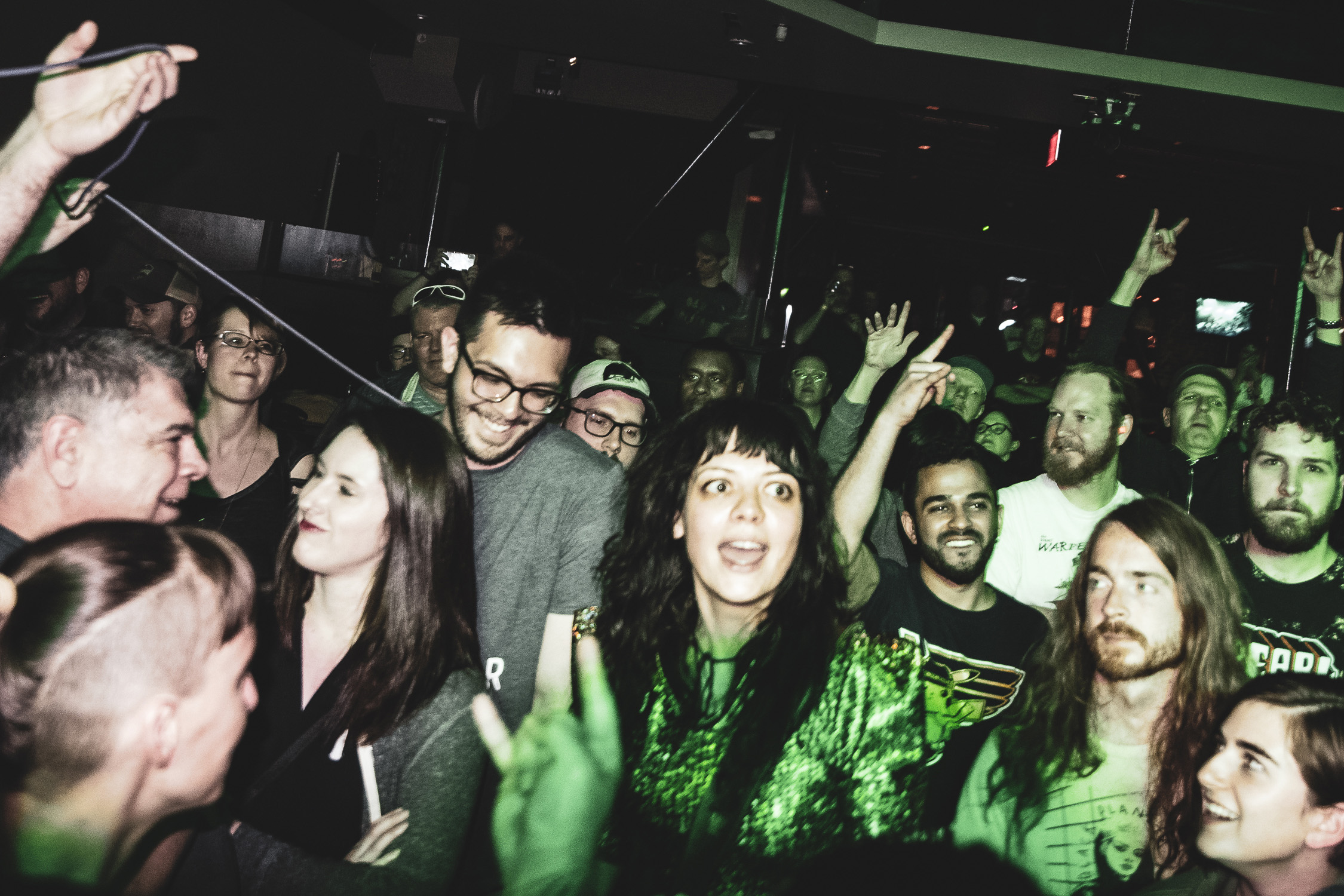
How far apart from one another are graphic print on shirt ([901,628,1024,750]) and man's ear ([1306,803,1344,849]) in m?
0.77

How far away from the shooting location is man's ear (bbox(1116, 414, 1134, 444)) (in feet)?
10.4

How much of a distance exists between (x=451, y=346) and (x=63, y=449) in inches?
36.8

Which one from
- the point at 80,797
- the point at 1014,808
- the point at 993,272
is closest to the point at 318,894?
the point at 80,797

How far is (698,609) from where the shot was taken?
2139mm

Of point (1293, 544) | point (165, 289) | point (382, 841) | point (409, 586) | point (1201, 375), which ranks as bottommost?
point (382, 841)

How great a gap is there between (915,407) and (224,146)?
5934mm

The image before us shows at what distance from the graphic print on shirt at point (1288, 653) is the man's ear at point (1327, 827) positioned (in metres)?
0.86

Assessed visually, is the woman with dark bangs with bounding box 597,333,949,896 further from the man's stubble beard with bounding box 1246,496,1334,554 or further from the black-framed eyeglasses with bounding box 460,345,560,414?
the man's stubble beard with bounding box 1246,496,1334,554

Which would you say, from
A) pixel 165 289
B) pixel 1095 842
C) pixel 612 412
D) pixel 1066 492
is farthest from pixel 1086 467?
pixel 165 289

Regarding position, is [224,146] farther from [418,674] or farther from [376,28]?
[418,674]

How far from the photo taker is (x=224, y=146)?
6402 millimetres

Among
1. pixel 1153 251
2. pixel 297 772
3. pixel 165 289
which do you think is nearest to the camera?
pixel 297 772

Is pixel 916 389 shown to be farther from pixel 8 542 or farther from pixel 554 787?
pixel 8 542

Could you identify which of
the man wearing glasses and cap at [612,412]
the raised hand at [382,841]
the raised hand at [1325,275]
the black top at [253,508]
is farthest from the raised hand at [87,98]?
the raised hand at [1325,275]
